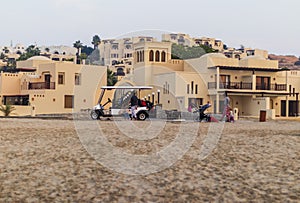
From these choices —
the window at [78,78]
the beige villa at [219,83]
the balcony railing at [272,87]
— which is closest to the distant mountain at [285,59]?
the beige villa at [219,83]

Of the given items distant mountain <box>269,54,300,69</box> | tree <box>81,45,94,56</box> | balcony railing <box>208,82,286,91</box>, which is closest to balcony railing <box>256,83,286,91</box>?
balcony railing <box>208,82,286,91</box>

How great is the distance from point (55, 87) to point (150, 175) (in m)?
37.8

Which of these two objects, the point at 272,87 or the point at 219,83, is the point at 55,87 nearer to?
the point at 219,83

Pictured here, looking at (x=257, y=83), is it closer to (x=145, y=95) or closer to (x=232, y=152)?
(x=145, y=95)

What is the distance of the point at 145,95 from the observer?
45.8 m

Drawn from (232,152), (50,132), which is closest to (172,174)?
(232,152)

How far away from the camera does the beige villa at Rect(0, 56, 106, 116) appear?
47344 millimetres

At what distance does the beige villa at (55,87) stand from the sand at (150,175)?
32.2 meters

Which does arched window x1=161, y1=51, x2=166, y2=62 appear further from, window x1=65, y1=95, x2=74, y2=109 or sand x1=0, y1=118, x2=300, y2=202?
sand x1=0, y1=118, x2=300, y2=202

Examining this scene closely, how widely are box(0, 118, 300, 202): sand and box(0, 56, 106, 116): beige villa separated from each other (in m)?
32.2

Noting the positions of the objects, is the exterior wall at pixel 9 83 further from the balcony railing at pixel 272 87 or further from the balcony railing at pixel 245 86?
the balcony railing at pixel 272 87

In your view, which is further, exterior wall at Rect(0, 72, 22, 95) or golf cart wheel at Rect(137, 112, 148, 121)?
exterior wall at Rect(0, 72, 22, 95)

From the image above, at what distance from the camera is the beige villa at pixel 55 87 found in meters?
Result: 47.3

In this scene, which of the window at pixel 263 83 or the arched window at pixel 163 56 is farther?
the arched window at pixel 163 56
